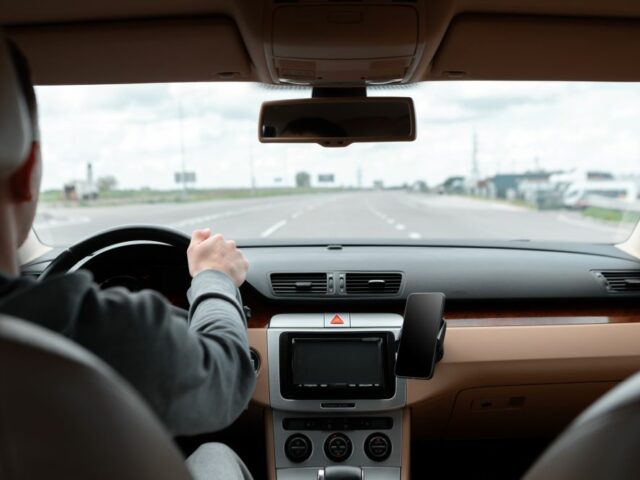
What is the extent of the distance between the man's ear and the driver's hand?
52 cm

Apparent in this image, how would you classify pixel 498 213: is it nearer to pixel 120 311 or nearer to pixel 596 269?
pixel 596 269

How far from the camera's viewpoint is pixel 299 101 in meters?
3.52

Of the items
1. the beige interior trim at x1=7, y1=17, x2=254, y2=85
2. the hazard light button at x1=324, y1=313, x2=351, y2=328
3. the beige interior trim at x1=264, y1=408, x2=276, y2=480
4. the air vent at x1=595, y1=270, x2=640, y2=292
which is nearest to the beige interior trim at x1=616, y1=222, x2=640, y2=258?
the air vent at x1=595, y1=270, x2=640, y2=292

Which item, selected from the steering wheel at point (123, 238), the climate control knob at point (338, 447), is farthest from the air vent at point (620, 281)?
the steering wheel at point (123, 238)

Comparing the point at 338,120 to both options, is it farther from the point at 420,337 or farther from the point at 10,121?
the point at 10,121

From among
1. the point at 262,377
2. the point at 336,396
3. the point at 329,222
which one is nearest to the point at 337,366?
the point at 336,396

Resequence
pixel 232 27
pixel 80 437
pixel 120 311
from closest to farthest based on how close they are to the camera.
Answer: pixel 80 437 < pixel 120 311 < pixel 232 27

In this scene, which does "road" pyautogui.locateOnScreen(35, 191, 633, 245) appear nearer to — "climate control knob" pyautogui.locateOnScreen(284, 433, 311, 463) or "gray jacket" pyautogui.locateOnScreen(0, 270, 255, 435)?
"gray jacket" pyautogui.locateOnScreen(0, 270, 255, 435)

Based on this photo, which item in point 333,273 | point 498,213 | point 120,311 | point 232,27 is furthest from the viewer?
point 498,213

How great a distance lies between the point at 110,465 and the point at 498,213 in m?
20.3

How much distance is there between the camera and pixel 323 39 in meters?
3.00

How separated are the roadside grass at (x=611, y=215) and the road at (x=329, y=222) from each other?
79 mm

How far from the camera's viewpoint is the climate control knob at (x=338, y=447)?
12.9 feet

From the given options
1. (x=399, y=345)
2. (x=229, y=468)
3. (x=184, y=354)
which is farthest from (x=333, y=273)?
(x=184, y=354)
